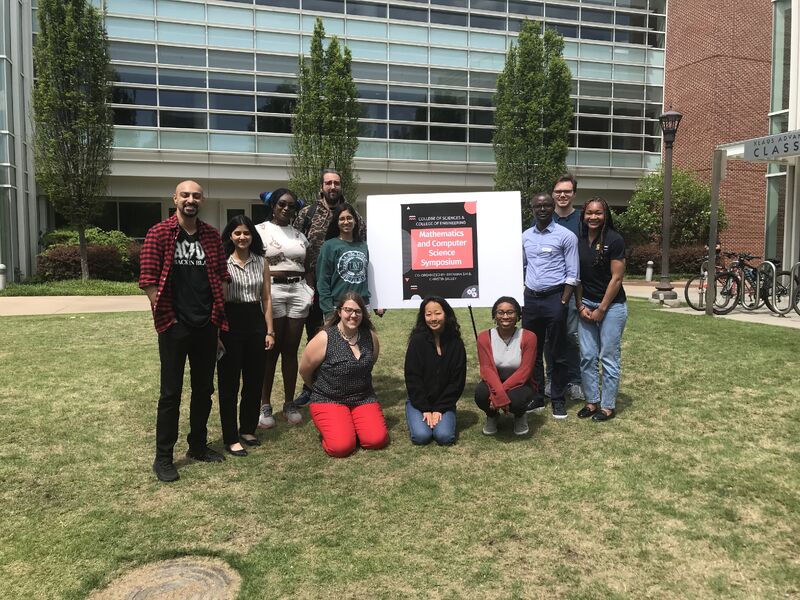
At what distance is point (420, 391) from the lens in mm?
4613

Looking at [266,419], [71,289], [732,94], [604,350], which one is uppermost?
[732,94]

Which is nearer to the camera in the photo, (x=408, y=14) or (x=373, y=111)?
(x=373, y=111)

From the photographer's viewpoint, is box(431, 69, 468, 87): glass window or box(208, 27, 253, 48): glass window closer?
box(208, 27, 253, 48): glass window

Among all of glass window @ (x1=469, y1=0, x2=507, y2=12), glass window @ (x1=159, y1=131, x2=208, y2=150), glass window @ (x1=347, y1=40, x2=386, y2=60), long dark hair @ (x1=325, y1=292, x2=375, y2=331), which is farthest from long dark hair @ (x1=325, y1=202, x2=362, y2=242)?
glass window @ (x1=469, y1=0, x2=507, y2=12)

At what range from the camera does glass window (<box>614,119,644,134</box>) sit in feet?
85.4

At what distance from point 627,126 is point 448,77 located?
8.33m

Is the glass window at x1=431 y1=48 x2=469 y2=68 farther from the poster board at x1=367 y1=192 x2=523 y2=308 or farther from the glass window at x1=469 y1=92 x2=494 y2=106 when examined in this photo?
the poster board at x1=367 y1=192 x2=523 y2=308

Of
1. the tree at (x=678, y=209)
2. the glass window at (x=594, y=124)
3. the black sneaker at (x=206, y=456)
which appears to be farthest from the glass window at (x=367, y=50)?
the black sneaker at (x=206, y=456)

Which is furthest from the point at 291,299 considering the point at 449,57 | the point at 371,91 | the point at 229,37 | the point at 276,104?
the point at 449,57

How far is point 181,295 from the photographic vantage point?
3760mm

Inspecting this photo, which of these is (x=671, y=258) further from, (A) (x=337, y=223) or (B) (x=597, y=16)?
(A) (x=337, y=223)

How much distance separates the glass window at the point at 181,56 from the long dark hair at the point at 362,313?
20.2 metres

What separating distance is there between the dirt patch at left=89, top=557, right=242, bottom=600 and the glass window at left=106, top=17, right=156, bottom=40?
2238 cm

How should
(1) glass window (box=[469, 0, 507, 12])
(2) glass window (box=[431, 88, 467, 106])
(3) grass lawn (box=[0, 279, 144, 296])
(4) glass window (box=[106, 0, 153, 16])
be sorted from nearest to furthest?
(3) grass lawn (box=[0, 279, 144, 296]) → (4) glass window (box=[106, 0, 153, 16]) → (2) glass window (box=[431, 88, 467, 106]) → (1) glass window (box=[469, 0, 507, 12])
